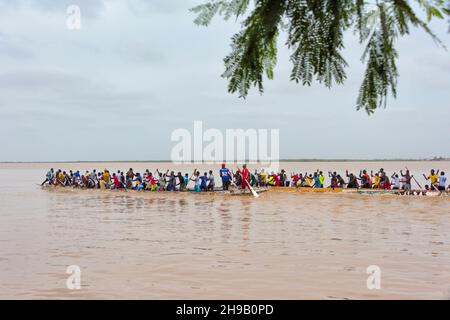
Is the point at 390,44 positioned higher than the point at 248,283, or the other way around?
the point at 390,44

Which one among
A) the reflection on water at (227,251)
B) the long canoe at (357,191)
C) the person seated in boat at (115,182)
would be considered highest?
the person seated in boat at (115,182)

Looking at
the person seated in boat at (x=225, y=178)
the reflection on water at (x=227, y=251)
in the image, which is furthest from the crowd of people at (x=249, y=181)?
the reflection on water at (x=227, y=251)

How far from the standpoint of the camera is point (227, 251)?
38.4 ft

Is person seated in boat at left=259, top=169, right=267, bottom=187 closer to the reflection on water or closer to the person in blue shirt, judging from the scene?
the person in blue shirt

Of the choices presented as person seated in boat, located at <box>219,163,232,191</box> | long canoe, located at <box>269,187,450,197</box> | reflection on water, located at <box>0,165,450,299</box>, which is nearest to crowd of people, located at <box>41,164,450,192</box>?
person seated in boat, located at <box>219,163,232,191</box>

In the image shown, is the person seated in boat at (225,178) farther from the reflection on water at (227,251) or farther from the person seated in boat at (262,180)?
the reflection on water at (227,251)

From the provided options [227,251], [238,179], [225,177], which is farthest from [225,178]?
[227,251]

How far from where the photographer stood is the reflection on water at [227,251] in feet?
27.5

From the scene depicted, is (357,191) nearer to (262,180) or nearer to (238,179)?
(262,180)

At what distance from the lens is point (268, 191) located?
101 ft

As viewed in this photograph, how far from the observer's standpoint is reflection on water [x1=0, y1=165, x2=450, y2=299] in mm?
8383
